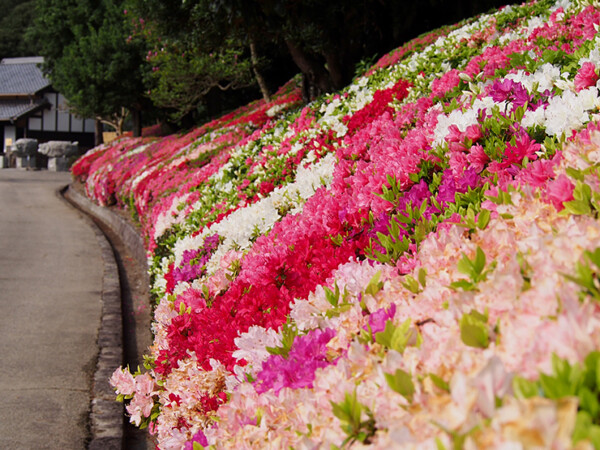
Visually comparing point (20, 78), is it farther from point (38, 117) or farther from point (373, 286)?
point (373, 286)

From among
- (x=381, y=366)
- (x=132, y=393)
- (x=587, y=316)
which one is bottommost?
(x=132, y=393)

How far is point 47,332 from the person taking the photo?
682 centimetres

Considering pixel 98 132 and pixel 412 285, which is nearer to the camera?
pixel 412 285

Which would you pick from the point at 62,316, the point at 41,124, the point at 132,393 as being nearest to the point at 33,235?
the point at 62,316

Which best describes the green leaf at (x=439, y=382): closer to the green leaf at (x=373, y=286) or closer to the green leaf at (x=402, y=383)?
the green leaf at (x=402, y=383)

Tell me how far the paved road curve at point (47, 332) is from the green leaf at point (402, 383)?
3603mm

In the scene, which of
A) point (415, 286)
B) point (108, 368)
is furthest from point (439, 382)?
point (108, 368)

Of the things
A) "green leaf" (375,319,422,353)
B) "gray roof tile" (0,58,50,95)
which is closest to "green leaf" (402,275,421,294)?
"green leaf" (375,319,422,353)

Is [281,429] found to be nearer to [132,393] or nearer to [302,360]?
[302,360]

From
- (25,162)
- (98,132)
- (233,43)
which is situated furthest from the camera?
(98,132)

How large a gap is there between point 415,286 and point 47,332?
5835mm

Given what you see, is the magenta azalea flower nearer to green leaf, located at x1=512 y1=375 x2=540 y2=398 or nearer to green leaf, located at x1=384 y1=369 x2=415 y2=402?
green leaf, located at x1=384 y1=369 x2=415 y2=402

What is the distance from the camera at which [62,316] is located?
7473 mm

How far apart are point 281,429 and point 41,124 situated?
51817mm
